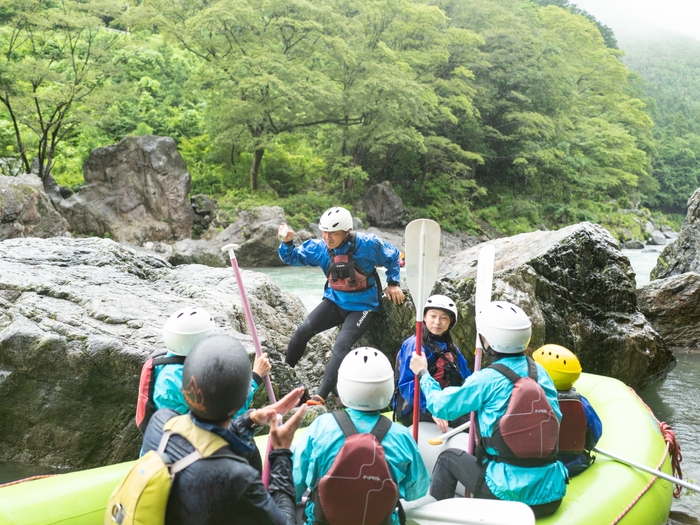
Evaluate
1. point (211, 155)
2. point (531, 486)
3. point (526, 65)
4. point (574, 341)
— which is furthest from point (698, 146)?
point (531, 486)

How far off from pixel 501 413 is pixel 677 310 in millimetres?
6565

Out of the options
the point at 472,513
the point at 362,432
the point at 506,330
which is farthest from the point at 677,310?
the point at 362,432

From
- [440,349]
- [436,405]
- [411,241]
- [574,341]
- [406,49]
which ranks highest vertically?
[406,49]

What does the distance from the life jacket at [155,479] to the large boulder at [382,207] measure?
1828 cm

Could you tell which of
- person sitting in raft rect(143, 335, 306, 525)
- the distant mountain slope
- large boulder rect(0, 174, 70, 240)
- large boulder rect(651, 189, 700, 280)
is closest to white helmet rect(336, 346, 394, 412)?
person sitting in raft rect(143, 335, 306, 525)

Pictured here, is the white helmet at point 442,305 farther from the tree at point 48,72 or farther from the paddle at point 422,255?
the tree at point 48,72

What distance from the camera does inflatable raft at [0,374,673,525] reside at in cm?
245

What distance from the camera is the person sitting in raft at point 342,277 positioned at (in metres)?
4.31

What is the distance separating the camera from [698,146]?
4216 cm

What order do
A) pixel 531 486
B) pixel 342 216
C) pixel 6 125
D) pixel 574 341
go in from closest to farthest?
pixel 531 486
pixel 342 216
pixel 574 341
pixel 6 125

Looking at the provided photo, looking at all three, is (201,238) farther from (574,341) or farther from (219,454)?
(219,454)

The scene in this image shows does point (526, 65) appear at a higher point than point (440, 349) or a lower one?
higher

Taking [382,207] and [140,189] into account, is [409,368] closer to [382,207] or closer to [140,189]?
[140,189]

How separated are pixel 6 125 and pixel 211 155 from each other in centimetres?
656
